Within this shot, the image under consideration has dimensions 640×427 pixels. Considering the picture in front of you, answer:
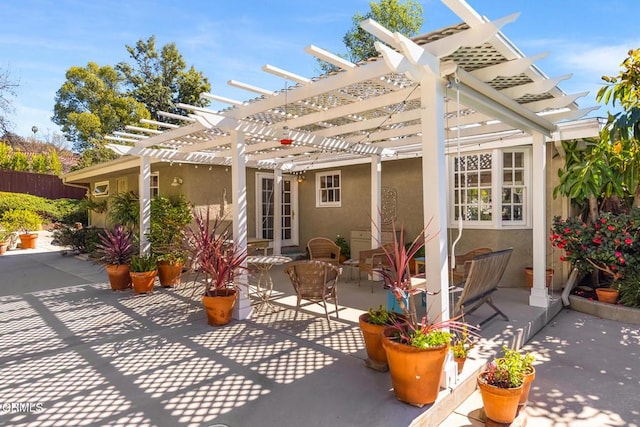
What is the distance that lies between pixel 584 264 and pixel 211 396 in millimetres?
5488

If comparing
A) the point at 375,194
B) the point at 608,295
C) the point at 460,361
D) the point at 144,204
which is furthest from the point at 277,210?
the point at 460,361

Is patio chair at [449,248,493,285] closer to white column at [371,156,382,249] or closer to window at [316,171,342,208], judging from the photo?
white column at [371,156,382,249]

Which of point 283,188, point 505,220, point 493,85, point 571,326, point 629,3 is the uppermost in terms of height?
point 629,3

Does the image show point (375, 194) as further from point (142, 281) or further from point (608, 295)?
point (142, 281)

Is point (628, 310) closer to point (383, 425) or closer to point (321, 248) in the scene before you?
point (383, 425)

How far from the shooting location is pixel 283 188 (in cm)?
1048

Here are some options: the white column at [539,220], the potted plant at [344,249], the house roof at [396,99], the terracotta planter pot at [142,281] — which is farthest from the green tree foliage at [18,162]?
the white column at [539,220]

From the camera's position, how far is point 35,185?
19.5 metres

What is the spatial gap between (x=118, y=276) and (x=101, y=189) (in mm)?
8331

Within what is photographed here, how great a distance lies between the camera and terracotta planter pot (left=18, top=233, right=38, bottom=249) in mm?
13320

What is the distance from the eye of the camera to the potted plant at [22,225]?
44.0ft

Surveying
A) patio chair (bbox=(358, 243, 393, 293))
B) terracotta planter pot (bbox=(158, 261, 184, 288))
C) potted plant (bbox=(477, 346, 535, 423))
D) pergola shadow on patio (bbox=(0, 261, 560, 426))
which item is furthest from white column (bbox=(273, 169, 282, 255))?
potted plant (bbox=(477, 346, 535, 423))

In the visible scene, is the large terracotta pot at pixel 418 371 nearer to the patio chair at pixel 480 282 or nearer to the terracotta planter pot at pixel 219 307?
the patio chair at pixel 480 282

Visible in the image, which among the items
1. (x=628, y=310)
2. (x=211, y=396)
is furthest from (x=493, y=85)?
(x=211, y=396)
